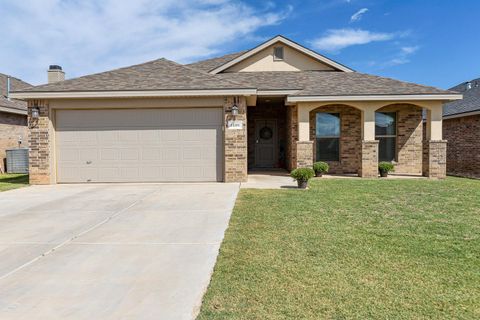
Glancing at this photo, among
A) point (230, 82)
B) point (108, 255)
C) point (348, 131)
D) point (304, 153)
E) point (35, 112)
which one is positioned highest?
point (230, 82)

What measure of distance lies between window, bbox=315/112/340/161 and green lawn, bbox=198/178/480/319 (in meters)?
6.63

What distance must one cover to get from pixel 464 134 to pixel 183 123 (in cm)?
1313

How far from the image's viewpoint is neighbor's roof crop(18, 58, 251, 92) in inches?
422

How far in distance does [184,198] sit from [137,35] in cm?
995

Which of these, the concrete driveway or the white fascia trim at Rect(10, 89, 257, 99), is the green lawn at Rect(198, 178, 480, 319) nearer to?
the concrete driveway

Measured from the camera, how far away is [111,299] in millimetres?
3098

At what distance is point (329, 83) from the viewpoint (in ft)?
45.1

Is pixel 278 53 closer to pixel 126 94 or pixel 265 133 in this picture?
pixel 265 133

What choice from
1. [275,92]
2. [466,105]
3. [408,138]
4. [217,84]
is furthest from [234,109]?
[466,105]

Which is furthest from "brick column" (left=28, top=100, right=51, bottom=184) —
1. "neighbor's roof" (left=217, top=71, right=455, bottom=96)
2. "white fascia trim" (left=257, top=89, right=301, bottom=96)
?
"white fascia trim" (left=257, top=89, right=301, bottom=96)

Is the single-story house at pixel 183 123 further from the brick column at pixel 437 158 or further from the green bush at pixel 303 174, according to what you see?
the green bush at pixel 303 174

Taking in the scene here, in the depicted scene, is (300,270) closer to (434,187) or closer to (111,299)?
(111,299)

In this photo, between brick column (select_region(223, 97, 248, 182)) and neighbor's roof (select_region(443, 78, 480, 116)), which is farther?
neighbor's roof (select_region(443, 78, 480, 116))

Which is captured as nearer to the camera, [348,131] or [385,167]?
[385,167]
